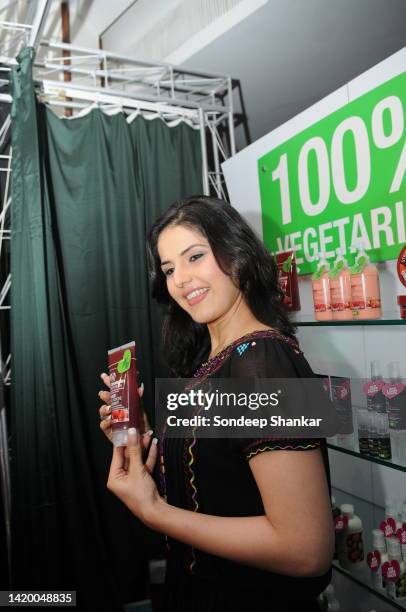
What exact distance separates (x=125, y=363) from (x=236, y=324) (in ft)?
0.97

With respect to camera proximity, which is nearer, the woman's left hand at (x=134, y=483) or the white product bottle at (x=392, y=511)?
the woman's left hand at (x=134, y=483)

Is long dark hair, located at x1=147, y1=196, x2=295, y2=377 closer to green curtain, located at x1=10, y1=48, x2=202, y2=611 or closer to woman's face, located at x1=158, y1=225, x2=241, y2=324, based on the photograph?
woman's face, located at x1=158, y1=225, x2=241, y2=324

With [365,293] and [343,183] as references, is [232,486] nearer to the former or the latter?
[365,293]

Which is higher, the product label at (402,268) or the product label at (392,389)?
the product label at (402,268)

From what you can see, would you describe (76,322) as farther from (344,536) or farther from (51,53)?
(51,53)

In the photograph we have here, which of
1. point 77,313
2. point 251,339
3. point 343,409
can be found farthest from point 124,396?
point 77,313

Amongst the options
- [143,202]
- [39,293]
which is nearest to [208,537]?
[39,293]

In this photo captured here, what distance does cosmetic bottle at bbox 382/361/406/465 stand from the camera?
1.15 metres

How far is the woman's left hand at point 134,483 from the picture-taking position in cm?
78

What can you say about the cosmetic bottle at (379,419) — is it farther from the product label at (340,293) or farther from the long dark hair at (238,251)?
the long dark hair at (238,251)

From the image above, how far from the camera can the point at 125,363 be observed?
1050 mm

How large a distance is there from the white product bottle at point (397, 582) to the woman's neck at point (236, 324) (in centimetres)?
86

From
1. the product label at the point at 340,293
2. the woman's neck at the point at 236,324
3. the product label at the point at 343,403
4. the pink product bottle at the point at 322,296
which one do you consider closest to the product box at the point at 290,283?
the pink product bottle at the point at 322,296

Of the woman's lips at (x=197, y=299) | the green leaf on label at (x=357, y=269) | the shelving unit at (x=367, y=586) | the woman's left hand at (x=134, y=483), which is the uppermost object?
the green leaf on label at (x=357, y=269)
